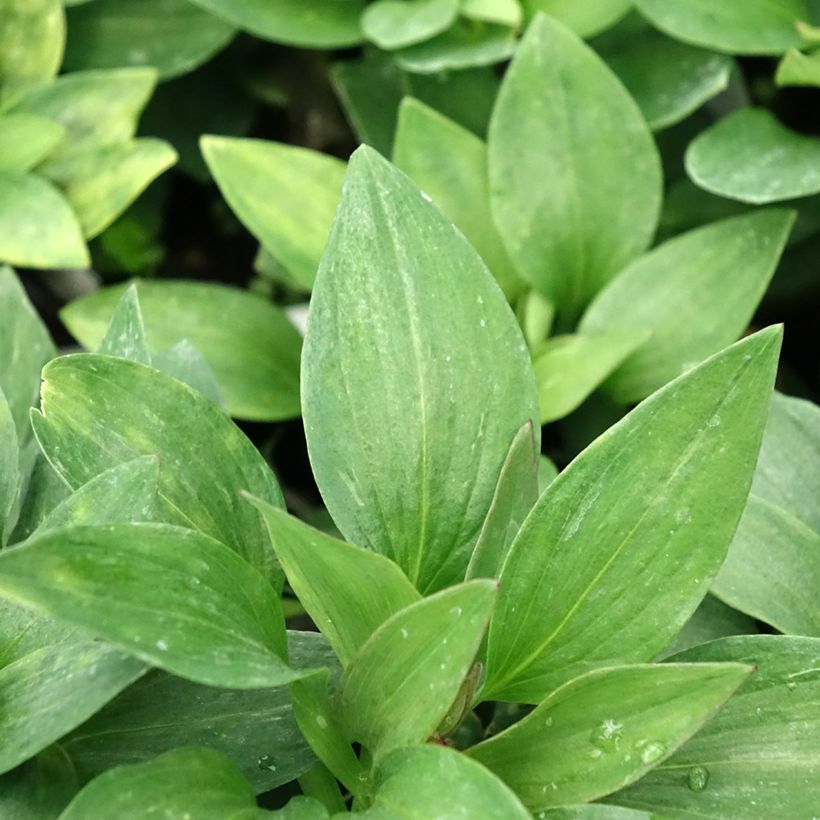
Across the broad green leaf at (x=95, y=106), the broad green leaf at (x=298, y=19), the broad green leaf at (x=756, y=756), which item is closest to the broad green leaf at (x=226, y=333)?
the broad green leaf at (x=95, y=106)

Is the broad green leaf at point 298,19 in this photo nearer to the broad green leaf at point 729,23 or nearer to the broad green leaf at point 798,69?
the broad green leaf at point 729,23

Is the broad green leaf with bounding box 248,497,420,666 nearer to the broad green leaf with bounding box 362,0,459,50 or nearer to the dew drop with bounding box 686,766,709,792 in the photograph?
the dew drop with bounding box 686,766,709,792

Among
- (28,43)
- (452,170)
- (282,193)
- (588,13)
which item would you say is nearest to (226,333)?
(282,193)

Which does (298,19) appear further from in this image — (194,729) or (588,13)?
(194,729)

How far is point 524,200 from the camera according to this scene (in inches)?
36.2

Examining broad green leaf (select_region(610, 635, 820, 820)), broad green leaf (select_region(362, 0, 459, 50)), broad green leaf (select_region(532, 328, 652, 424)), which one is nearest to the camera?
broad green leaf (select_region(610, 635, 820, 820))

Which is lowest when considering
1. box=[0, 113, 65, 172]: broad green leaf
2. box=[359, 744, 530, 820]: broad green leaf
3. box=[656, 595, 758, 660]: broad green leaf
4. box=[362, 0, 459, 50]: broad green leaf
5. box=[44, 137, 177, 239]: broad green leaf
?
box=[656, 595, 758, 660]: broad green leaf

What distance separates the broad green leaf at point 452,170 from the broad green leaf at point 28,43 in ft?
1.26

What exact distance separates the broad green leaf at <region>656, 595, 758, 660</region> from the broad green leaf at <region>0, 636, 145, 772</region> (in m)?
0.40

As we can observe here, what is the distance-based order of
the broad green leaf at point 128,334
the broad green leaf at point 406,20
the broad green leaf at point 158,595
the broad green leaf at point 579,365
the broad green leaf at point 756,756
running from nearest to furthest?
the broad green leaf at point 158,595 < the broad green leaf at point 756,756 < the broad green leaf at point 128,334 < the broad green leaf at point 579,365 < the broad green leaf at point 406,20

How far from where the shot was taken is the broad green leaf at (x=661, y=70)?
3.25 ft

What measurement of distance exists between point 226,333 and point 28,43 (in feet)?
1.24

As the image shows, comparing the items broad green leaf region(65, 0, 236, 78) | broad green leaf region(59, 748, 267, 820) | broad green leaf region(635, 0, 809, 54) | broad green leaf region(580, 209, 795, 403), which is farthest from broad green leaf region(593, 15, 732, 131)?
broad green leaf region(59, 748, 267, 820)

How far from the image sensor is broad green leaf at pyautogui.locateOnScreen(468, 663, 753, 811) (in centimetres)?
47
